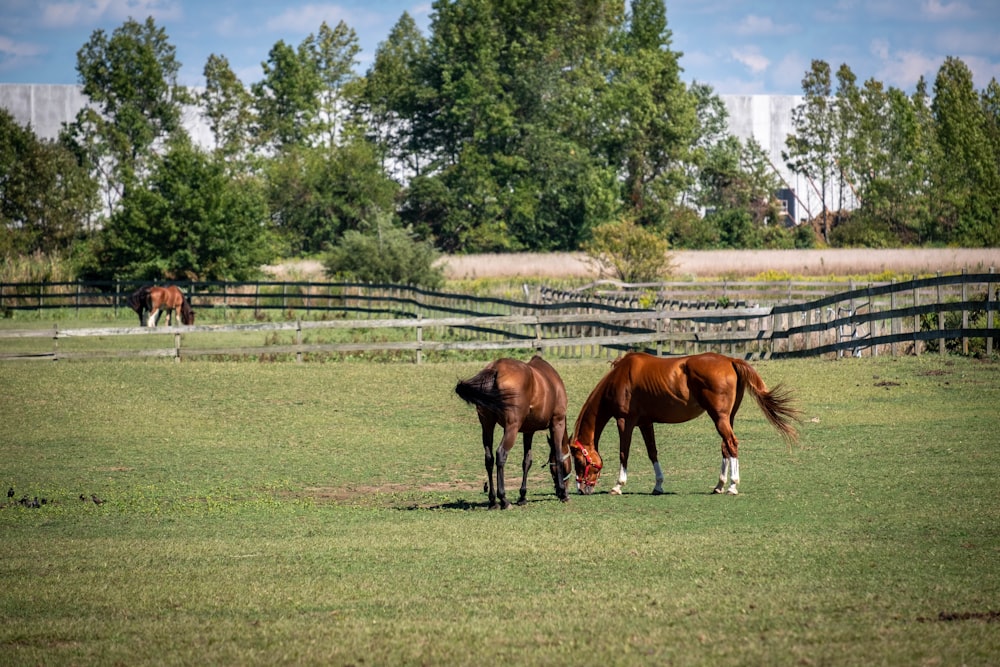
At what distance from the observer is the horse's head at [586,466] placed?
38.7 ft

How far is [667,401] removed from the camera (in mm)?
11844

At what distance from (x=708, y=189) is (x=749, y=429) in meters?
63.0

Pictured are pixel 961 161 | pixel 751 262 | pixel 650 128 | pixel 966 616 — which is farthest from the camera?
pixel 650 128

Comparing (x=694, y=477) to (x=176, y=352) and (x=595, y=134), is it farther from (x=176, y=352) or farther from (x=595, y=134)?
(x=595, y=134)

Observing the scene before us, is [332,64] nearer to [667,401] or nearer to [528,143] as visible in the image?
[528,143]

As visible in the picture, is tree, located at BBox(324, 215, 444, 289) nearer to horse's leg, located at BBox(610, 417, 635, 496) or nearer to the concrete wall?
the concrete wall

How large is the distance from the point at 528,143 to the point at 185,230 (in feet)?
91.7

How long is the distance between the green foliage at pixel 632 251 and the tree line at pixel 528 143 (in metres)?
20.3

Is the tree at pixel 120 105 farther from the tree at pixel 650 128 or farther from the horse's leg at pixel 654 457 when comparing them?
the horse's leg at pixel 654 457

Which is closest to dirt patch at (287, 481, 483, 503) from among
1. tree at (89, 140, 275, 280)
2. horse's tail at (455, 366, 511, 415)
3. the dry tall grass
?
horse's tail at (455, 366, 511, 415)

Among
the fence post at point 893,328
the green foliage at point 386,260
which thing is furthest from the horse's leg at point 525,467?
the green foliage at point 386,260

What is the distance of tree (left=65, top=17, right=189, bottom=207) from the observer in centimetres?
7244

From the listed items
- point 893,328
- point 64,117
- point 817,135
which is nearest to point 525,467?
point 893,328

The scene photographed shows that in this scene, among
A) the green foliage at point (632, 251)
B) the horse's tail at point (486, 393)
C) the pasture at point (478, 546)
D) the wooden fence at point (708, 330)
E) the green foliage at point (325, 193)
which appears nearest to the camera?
the pasture at point (478, 546)
